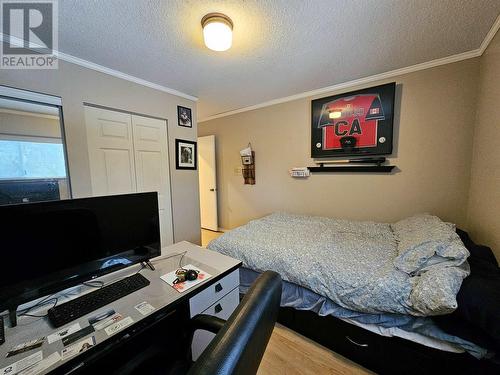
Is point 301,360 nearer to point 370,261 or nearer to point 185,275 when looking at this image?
point 370,261

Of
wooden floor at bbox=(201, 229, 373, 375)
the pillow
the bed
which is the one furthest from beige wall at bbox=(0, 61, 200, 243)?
the pillow

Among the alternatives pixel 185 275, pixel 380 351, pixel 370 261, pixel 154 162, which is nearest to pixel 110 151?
pixel 154 162

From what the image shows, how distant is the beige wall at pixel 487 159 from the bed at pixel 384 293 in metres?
0.35

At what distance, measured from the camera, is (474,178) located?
200 cm

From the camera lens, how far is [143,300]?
1.00 meters

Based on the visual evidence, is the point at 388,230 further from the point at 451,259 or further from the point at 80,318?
the point at 80,318

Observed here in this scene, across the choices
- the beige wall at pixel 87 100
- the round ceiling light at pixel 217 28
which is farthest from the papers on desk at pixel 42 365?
the round ceiling light at pixel 217 28

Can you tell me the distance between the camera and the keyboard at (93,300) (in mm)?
889

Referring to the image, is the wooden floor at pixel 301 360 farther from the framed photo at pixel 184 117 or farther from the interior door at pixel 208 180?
the interior door at pixel 208 180

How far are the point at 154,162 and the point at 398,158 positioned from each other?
3.15m

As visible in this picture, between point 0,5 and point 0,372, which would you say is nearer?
point 0,372

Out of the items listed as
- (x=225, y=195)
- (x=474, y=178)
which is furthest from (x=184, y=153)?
(x=474, y=178)

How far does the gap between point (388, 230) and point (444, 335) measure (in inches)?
49.0

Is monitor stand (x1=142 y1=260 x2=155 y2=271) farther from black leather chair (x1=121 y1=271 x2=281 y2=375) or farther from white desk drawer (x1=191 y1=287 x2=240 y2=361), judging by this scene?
black leather chair (x1=121 y1=271 x2=281 y2=375)
